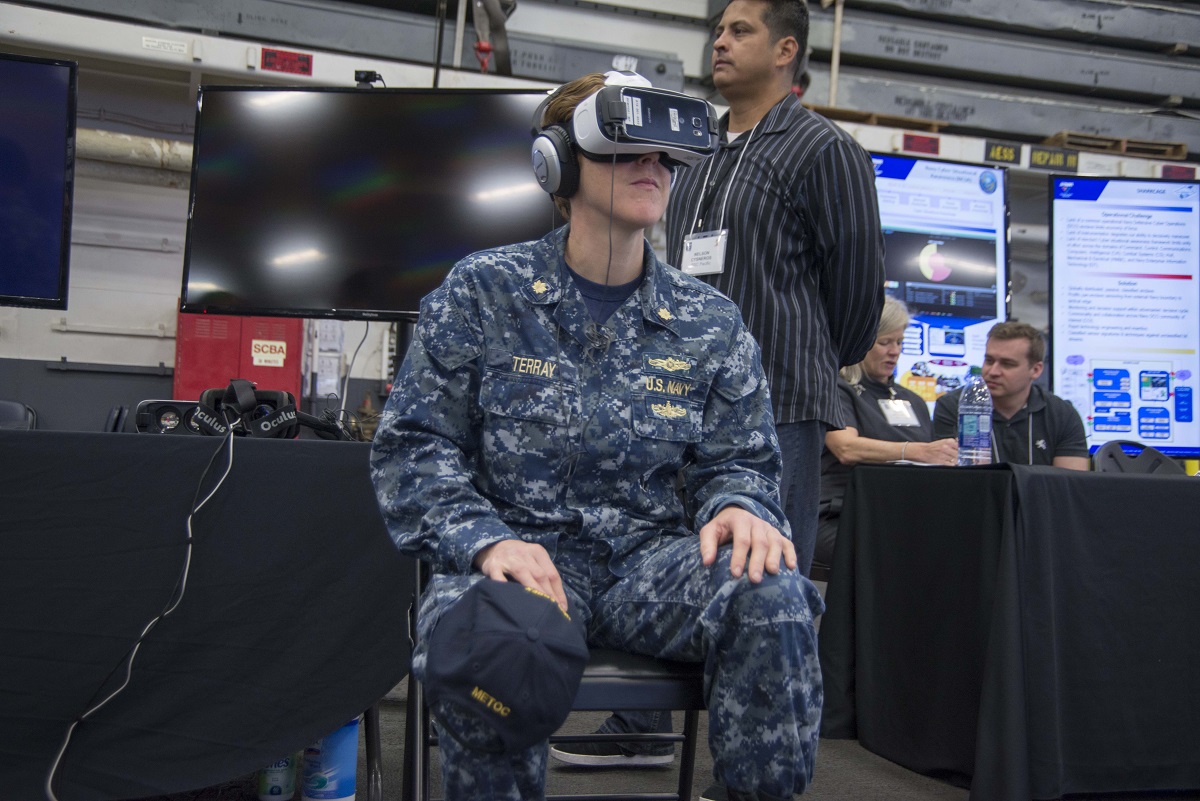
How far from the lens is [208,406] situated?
1.75 metres

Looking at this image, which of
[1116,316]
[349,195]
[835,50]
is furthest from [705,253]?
[835,50]

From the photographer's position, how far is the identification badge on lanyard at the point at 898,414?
10.7 feet

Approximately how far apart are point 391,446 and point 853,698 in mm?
1623

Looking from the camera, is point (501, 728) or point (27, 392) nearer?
point (501, 728)

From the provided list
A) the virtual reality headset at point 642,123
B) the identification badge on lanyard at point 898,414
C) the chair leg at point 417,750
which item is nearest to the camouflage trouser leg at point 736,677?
the chair leg at point 417,750

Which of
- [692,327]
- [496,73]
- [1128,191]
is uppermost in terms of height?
[496,73]

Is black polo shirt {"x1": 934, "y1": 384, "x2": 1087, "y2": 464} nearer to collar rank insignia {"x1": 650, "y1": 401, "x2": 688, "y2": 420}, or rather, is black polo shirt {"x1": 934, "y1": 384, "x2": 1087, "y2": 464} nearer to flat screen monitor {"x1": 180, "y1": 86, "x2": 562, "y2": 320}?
flat screen monitor {"x1": 180, "y1": 86, "x2": 562, "y2": 320}

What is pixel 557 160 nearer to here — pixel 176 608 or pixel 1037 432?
pixel 176 608

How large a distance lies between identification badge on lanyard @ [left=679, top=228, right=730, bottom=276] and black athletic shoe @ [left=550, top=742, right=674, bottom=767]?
1.06 metres

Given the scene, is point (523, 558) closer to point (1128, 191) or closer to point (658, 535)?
point (658, 535)

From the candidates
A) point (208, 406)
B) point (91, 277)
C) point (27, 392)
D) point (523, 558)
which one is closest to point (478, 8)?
point (91, 277)

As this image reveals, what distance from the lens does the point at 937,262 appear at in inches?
171

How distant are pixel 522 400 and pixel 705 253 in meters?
0.94

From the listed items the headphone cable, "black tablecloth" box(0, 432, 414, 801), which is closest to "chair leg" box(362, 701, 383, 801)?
"black tablecloth" box(0, 432, 414, 801)
